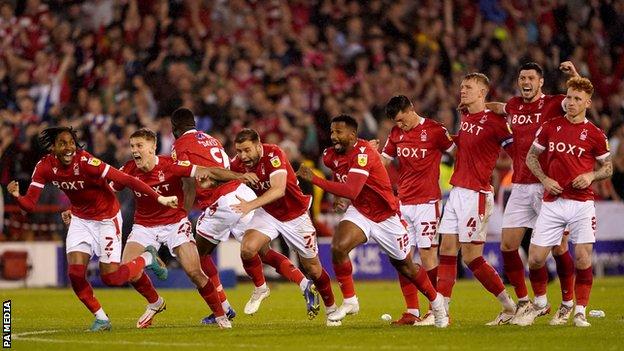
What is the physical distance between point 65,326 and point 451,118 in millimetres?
11697

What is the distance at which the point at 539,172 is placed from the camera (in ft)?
47.3

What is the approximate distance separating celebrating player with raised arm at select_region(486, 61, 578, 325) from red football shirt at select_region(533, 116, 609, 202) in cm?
45

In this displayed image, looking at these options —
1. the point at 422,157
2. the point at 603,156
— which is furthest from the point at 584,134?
the point at 422,157

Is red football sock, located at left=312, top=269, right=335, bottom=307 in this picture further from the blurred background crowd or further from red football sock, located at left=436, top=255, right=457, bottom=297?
the blurred background crowd

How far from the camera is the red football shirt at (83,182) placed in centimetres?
1425

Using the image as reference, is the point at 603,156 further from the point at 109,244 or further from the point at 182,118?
the point at 109,244

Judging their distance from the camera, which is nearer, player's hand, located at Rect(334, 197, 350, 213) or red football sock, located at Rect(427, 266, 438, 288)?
player's hand, located at Rect(334, 197, 350, 213)

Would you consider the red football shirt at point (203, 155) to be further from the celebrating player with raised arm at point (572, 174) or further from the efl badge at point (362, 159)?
the celebrating player with raised arm at point (572, 174)

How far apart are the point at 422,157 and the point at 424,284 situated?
1.72 m

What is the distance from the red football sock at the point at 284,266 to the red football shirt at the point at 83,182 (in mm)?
2293

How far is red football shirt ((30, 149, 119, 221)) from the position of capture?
561 inches

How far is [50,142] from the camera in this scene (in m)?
14.3

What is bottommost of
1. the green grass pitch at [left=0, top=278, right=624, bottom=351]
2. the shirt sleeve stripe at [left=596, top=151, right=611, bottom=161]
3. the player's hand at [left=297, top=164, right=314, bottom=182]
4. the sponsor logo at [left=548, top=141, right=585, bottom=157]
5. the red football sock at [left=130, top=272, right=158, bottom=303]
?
the green grass pitch at [left=0, top=278, right=624, bottom=351]

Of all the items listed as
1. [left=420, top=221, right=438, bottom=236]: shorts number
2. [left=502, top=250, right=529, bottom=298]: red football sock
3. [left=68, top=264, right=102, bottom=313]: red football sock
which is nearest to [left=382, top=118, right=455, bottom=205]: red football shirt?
[left=420, top=221, right=438, bottom=236]: shorts number
